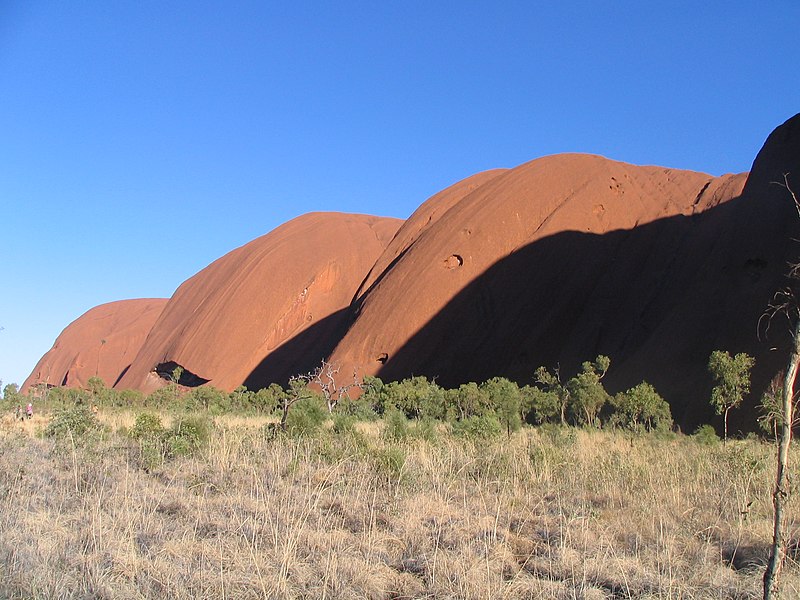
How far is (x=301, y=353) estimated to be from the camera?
139ft

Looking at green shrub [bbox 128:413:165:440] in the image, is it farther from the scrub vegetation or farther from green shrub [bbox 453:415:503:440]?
green shrub [bbox 453:415:503:440]

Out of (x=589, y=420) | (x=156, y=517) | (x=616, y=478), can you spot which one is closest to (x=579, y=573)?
(x=616, y=478)

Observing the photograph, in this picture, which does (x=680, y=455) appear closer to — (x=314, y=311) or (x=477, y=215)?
(x=477, y=215)

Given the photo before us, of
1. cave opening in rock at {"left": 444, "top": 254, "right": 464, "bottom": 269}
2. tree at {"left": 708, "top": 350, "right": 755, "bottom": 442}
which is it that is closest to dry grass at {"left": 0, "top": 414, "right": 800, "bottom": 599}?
tree at {"left": 708, "top": 350, "right": 755, "bottom": 442}

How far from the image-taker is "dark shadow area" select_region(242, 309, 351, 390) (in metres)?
40.5

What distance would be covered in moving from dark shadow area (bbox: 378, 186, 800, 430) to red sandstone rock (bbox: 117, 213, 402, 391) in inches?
424

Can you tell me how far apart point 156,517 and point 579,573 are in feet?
10.6

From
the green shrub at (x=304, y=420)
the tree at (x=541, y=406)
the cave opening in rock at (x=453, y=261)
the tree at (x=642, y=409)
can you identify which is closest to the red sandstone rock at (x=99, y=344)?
the cave opening in rock at (x=453, y=261)

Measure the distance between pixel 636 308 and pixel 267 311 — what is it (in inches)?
1000

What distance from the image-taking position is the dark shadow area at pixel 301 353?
40500mm

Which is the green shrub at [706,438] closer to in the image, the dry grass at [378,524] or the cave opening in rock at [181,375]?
the dry grass at [378,524]

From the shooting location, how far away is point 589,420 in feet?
59.2

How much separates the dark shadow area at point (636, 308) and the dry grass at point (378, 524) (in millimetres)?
15179

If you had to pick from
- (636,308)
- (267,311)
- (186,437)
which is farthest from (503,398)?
(267,311)
